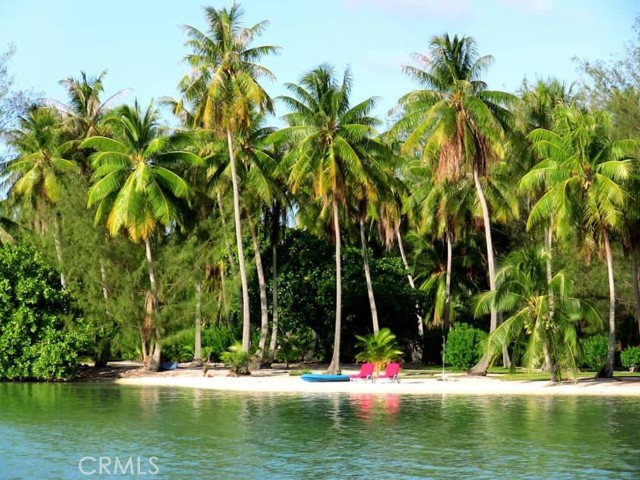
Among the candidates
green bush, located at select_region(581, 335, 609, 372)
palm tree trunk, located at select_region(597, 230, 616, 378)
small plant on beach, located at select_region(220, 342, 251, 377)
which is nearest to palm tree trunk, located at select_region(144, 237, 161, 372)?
small plant on beach, located at select_region(220, 342, 251, 377)

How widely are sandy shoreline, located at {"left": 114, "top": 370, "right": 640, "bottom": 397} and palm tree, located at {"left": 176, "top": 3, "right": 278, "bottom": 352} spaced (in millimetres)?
3593

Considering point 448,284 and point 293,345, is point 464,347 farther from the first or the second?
point 293,345

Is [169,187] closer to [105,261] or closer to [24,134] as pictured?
[105,261]

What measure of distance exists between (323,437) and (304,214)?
27.5m

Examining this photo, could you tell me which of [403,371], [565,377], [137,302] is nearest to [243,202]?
[137,302]

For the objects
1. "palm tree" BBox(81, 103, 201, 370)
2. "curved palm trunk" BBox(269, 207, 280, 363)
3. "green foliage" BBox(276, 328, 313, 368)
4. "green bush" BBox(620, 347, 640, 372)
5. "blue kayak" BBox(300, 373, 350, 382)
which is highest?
"palm tree" BBox(81, 103, 201, 370)

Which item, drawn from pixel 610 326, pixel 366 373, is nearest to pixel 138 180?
pixel 366 373

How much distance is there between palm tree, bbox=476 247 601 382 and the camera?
1459 inches

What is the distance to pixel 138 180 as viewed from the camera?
147 feet

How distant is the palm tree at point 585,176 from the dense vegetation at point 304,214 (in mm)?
95

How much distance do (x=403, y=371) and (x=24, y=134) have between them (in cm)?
2517

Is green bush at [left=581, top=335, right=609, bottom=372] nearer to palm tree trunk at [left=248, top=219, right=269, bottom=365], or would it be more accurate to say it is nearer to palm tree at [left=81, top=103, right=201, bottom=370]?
palm tree trunk at [left=248, top=219, right=269, bottom=365]

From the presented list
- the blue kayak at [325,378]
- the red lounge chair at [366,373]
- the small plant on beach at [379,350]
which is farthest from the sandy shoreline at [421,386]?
the small plant on beach at [379,350]

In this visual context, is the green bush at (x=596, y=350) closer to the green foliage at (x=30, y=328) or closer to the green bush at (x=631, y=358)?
the green bush at (x=631, y=358)
